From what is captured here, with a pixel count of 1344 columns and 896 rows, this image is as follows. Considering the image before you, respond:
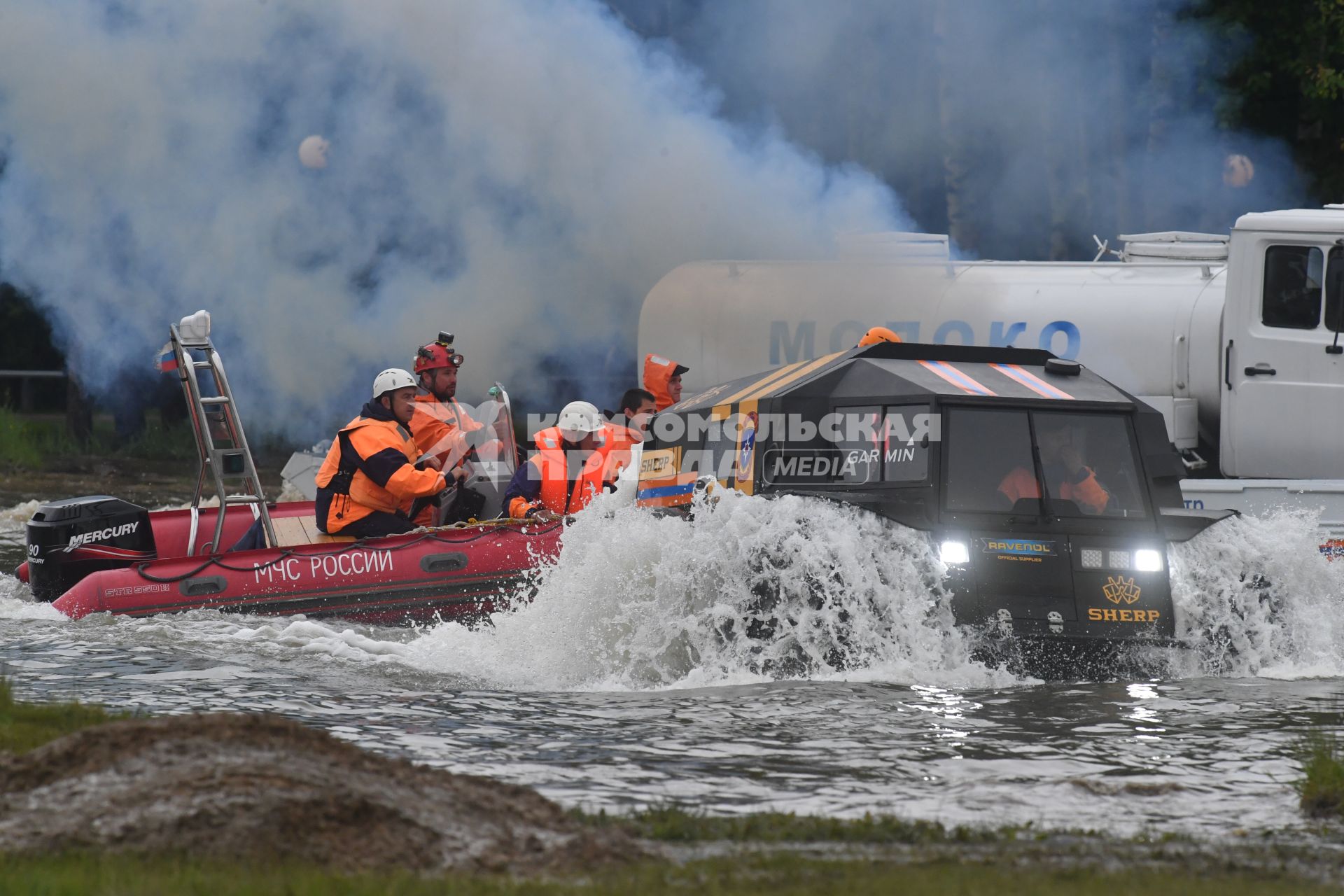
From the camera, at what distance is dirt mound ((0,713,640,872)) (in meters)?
4.91

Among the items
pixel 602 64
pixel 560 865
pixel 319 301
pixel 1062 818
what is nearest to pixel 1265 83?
pixel 602 64

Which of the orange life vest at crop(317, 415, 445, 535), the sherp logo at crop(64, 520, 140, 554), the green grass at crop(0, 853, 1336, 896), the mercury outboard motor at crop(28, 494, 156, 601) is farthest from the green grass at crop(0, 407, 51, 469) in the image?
the green grass at crop(0, 853, 1336, 896)

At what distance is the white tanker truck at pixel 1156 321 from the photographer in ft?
41.1

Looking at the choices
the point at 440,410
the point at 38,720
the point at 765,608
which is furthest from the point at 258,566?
the point at 38,720

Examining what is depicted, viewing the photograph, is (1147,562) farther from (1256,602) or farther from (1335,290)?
(1335,290)

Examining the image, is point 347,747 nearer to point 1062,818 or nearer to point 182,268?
point 1062,818

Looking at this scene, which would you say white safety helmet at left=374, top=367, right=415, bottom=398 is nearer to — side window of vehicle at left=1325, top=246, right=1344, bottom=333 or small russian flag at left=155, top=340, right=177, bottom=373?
small russian flag at left=155, top=340, right=177, bottom=373

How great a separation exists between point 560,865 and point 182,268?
41.2ft

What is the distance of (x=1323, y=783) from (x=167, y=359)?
8.91 metres

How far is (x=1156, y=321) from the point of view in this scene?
14.1 metres

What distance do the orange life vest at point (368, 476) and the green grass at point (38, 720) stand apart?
4.59 metres

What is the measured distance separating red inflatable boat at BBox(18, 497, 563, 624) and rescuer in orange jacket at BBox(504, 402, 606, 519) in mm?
604

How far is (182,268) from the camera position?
1628 centimetres

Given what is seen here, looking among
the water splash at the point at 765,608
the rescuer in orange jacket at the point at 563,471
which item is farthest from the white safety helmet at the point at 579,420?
the water splash at the point at 765,608
